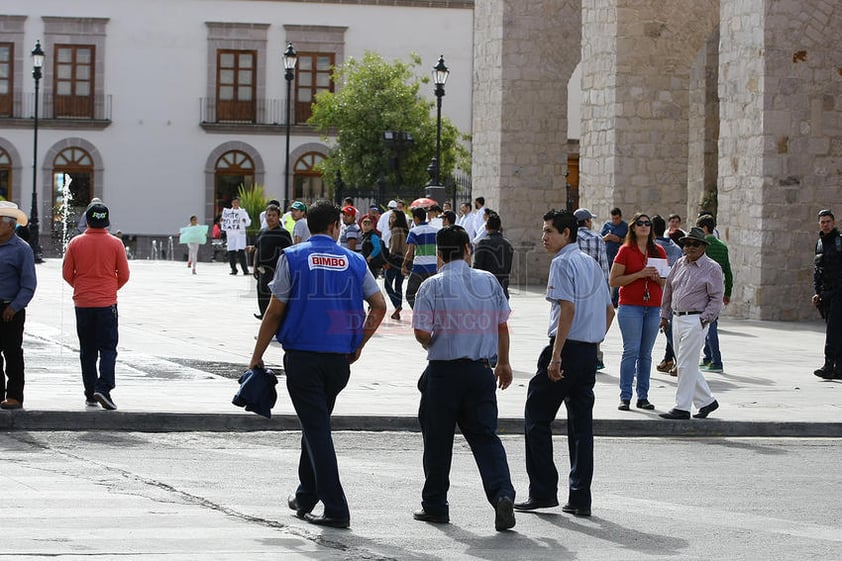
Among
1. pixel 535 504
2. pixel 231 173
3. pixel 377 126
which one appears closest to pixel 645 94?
pixel 535 504

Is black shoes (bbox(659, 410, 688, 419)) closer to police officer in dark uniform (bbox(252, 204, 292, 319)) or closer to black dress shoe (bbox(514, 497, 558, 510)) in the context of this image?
black dress shoe (bbox(514, 497, 558, 510))

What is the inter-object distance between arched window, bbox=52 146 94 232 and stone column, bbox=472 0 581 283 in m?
22.3

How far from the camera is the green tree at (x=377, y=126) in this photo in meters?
47.4

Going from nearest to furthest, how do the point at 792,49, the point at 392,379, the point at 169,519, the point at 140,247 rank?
1. the point at 169,519
2. the point at 392,379
3. the point at 792,49
4. the point at 140,247

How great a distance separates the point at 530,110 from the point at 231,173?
21827 mm

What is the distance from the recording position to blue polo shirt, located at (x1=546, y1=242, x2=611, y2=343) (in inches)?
348

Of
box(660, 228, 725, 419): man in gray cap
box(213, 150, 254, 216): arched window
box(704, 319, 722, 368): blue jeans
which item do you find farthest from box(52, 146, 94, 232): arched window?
box(660, 228, 725, 419): man in gray cap

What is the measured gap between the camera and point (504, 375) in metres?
8.35

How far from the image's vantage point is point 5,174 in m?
51.2

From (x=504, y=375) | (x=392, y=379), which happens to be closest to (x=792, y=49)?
(x=392, y=379)

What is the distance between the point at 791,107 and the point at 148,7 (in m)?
33.1

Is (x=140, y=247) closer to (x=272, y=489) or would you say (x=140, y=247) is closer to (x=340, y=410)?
(x=340, y=410)

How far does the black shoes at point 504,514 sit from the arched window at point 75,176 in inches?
1741

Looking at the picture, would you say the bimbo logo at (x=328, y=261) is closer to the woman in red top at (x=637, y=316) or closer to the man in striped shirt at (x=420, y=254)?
the woman in red top at (x=637, y=316)
